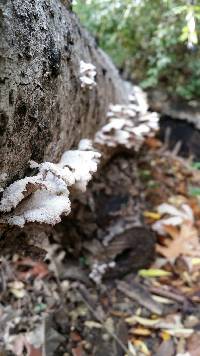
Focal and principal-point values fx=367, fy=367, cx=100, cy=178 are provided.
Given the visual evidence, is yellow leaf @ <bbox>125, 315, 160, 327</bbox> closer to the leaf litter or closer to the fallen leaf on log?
the leaf litter

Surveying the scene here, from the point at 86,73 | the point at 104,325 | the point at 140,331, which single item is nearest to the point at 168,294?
the point at 140,331

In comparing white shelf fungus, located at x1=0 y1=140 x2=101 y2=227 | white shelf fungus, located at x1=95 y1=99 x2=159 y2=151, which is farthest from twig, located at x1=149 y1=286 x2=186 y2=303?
white shelf fungus, located at x1=0 y1=140 x2=101 y2=227

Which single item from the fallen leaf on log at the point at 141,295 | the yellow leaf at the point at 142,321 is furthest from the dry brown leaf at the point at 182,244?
the yellow leaf at the point at 142,321

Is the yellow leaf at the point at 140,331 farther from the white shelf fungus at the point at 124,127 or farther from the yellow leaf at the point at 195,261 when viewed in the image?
the white shelf fungus at the point at 124,127

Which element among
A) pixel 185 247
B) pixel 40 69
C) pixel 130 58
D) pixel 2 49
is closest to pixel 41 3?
pixel 40 69

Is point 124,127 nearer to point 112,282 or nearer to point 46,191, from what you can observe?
point 112,282

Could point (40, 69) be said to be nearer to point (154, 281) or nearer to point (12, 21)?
point (12, 21)
